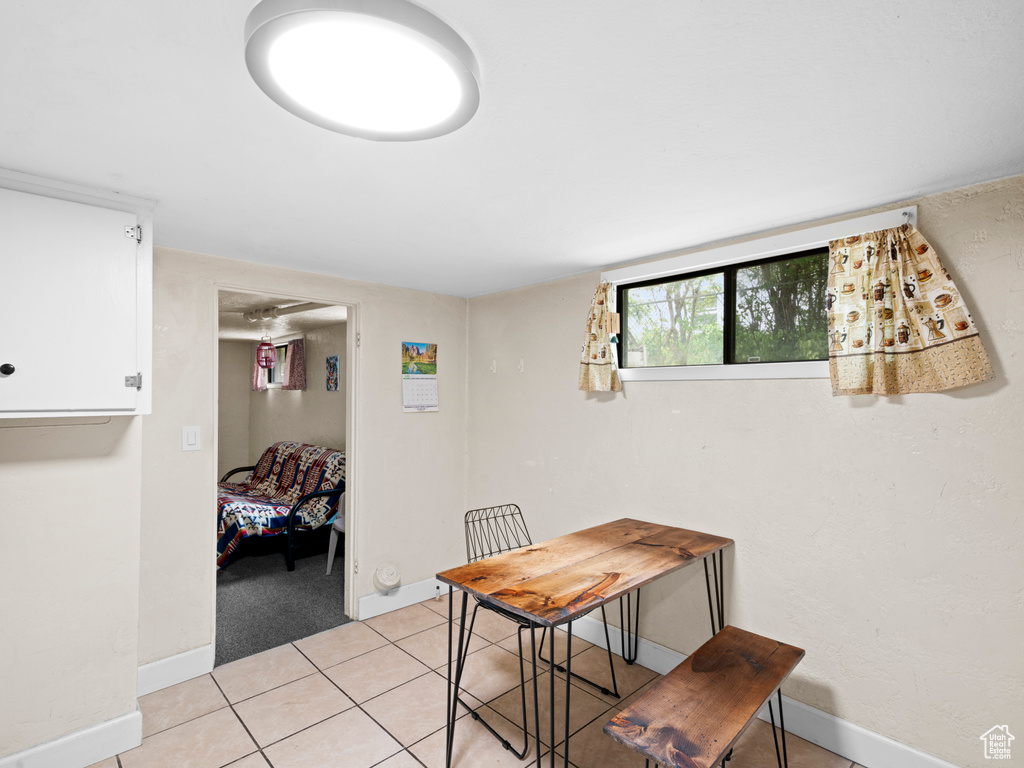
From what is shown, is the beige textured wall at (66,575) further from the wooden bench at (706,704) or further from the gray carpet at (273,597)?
the wooden bench at (706,704)

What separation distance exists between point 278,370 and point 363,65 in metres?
5.88

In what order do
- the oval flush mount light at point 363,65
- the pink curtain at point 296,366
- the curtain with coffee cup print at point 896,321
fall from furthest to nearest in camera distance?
the pink curtain at point 296,366
the curtain with coffee cup print at point 896,321
the oval flush mount light at point 363,65

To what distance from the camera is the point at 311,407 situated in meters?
5.76

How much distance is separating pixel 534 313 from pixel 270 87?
7.70 ft

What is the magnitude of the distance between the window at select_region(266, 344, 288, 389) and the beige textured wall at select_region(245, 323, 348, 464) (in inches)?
4.5

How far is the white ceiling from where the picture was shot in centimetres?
101

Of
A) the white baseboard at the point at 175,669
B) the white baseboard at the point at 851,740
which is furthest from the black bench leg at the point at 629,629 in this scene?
the white baseboard at the point at 175,669

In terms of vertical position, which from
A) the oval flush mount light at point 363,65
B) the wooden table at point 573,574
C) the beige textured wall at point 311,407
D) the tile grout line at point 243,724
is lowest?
the tile grout line at point 243,724

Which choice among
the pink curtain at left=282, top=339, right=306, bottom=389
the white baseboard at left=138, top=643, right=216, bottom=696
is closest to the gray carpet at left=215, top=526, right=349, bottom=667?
the white baseboard at left=138, top=643, right=216, bottom=696

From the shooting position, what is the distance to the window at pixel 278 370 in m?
6.19

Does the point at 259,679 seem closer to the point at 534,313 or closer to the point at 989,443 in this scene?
the point at 534,313

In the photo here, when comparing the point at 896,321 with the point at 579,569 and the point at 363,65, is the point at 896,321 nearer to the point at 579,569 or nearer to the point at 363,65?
the point at 579,569

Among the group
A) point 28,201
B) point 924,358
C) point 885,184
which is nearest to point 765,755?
point 924,358

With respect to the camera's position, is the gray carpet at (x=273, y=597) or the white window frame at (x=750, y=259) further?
the gray carpet at (x=273, y=597)
